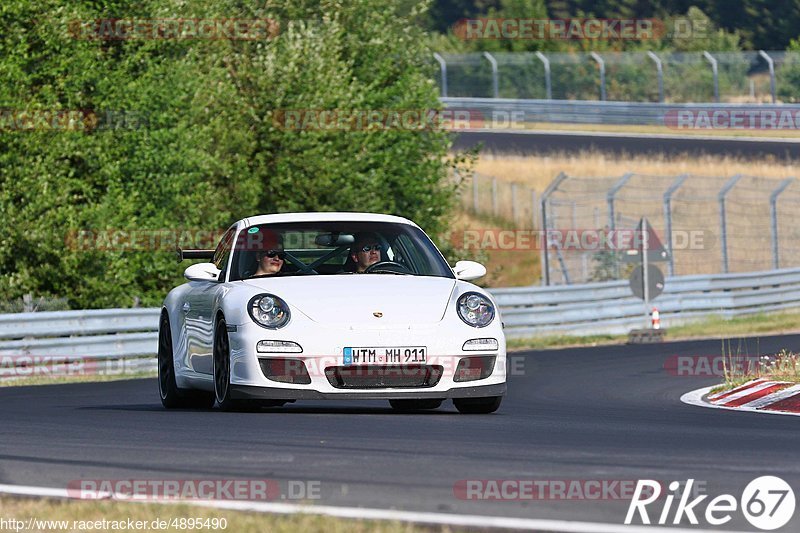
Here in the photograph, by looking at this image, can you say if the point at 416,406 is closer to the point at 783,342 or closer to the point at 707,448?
the point at 707,448

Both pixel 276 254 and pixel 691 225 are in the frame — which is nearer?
pixel 276 254

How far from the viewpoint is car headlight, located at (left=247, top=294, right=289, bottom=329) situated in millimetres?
10742

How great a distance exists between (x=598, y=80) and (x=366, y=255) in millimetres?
57551

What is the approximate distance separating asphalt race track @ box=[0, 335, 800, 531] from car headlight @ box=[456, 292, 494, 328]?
64 centimetres

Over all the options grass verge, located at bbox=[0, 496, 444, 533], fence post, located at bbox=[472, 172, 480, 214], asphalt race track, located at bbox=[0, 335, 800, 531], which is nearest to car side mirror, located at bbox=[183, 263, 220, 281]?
asphalt race track, located at bbox=[0, 335, 800, 531]

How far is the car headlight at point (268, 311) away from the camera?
10.7 metres

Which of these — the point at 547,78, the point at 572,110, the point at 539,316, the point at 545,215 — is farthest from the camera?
the point at 572,110

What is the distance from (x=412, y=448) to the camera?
855 cm

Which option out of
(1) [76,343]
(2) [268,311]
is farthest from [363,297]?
(1) [76,343]

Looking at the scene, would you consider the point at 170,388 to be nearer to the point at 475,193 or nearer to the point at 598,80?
the point at 475,193

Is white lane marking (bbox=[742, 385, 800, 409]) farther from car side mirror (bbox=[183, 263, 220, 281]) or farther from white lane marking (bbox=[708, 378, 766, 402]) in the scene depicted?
car side mirror (bbox=[183, 263, 220, 281])

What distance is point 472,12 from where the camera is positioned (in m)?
106

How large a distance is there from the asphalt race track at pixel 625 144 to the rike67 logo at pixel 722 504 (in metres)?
47.3

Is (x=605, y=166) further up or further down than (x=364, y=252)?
further down
